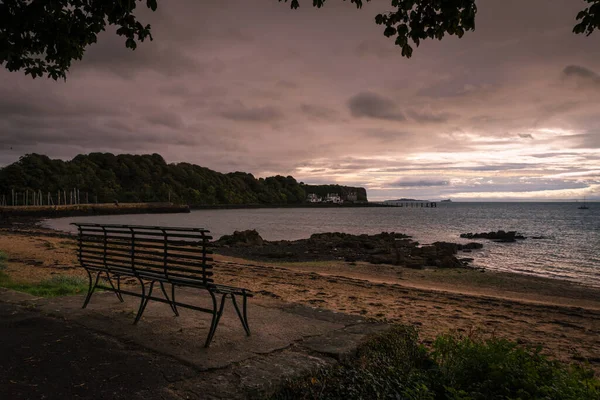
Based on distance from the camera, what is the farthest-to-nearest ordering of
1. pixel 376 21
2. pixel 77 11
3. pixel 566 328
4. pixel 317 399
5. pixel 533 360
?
pixel 566 328 → pixel 77 11 → pixel 376 21 → pixel 533 360 → pixel 317 399

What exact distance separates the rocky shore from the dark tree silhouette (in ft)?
53.0

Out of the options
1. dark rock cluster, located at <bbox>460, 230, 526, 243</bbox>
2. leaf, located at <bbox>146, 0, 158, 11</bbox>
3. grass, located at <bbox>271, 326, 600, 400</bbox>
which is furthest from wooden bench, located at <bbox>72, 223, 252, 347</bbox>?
dark rock cluster, located at <bbox>460, 230, 526, 243</bbox>

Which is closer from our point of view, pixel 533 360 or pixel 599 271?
pixel 533 360

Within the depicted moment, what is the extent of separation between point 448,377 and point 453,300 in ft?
24.9

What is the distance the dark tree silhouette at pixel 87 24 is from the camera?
15.6 ft

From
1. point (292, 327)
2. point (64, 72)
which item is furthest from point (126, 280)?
point (292, 327)

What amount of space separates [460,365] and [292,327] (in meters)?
1.81

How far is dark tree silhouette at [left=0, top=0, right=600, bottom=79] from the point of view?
4770 millimetres

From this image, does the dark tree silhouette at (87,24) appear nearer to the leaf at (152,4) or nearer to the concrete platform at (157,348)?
the leaf at (152,4)

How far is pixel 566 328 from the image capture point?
848 centimetres

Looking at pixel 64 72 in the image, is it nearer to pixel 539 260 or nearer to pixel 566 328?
pixel 566 328

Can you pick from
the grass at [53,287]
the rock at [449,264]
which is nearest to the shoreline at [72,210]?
the rock at [449,264]

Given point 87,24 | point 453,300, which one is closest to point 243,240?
point 453,300

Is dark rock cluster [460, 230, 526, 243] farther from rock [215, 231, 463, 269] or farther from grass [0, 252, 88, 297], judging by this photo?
grass [0, 252, 88, 297]
